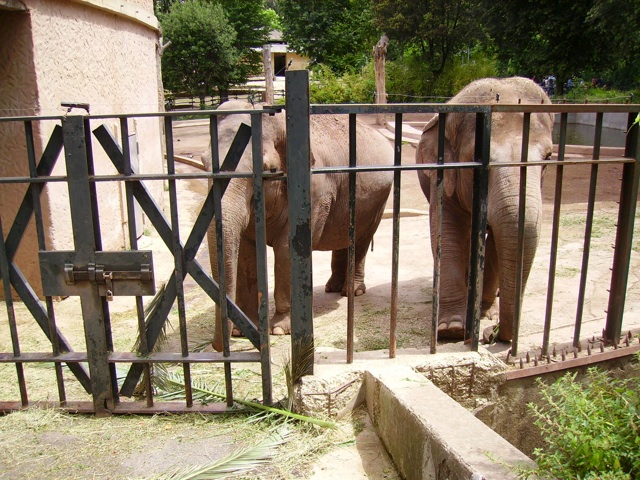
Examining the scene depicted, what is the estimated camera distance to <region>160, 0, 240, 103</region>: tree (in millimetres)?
34906

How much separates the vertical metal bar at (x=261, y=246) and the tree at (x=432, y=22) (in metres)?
30.9

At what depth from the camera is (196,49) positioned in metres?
34.5

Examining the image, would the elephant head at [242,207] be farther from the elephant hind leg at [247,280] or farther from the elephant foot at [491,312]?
the elephant foot at [491,312]

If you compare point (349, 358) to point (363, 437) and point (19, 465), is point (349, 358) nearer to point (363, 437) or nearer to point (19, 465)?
point (363, 437)

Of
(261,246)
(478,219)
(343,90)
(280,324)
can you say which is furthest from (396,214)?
(343,90)

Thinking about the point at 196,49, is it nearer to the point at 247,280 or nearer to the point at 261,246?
the point at 247,280

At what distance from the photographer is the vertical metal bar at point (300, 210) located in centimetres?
293

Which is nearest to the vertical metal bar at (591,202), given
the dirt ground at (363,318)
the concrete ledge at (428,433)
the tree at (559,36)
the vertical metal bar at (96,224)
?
the dirt ground at (363,318)

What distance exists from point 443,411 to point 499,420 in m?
1.10

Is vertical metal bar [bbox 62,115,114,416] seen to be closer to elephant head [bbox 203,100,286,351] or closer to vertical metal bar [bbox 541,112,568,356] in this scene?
elephant head [bbox 203,100,286,351]

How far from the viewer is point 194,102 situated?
3550 centimetres

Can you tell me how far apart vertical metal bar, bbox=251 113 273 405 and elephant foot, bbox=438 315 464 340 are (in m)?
1.99

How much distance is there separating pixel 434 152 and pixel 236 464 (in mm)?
3508

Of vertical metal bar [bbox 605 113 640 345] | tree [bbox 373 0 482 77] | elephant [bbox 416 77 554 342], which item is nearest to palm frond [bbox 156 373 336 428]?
elephant [bbox 416 77 554 342]
